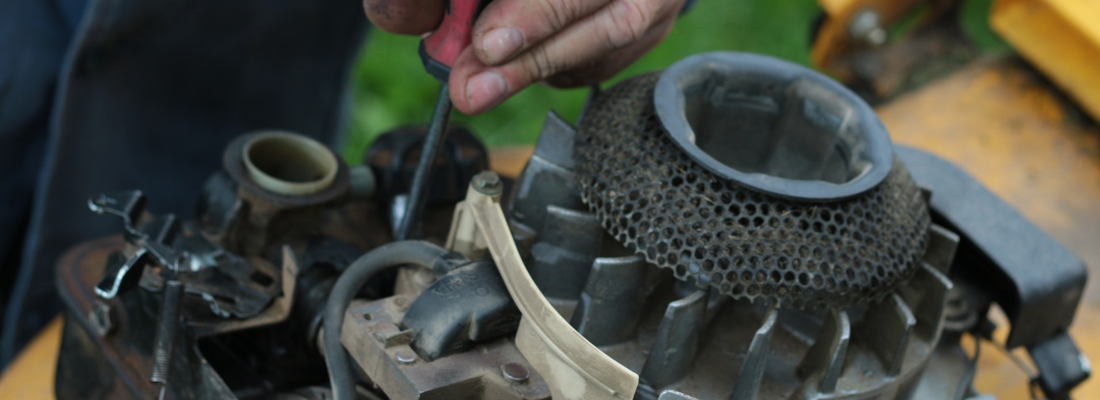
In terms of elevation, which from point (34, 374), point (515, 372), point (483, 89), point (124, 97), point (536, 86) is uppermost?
point (483, 89)

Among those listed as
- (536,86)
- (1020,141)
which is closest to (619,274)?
(1020,141)

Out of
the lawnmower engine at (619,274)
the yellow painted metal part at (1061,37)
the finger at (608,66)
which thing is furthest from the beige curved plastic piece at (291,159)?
the yellow painted metal part at (1061,37)

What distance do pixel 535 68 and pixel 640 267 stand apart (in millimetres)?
241

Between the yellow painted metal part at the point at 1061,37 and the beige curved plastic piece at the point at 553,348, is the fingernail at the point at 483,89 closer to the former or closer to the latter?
the beige curved plastic piece at the point at 553,348

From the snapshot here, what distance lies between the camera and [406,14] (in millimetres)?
916

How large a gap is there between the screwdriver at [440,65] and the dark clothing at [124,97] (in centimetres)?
68

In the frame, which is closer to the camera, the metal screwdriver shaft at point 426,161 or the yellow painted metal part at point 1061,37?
the metal screwdriver shaft at point 426,161

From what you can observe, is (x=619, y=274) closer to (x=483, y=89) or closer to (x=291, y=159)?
(x=483, y=89)

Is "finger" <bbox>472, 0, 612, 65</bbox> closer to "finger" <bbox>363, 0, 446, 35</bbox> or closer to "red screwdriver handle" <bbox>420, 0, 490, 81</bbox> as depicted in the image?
"red screwdriver handle" <bbox>420, 0, 490, 81</bbox>

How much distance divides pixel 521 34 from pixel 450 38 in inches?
3.1

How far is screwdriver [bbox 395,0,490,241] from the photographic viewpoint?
2.72ft

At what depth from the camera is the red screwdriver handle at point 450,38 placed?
827 millimetres

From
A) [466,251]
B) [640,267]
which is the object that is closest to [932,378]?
[640,267]

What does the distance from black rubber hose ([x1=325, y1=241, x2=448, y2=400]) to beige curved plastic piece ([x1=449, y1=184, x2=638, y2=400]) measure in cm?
9
